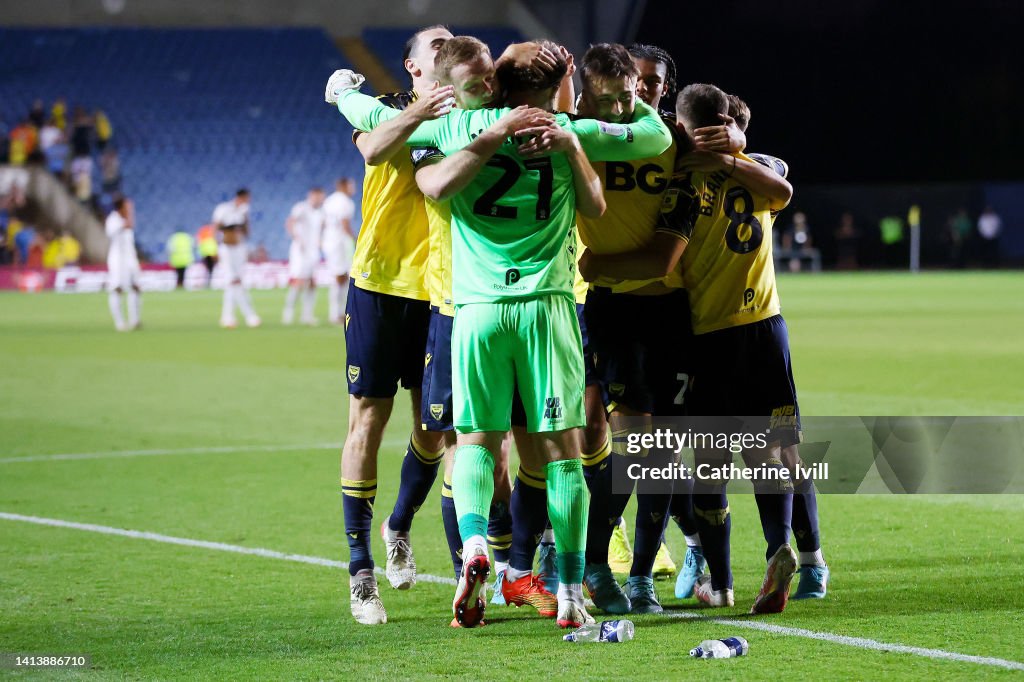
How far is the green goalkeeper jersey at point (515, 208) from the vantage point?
Answer: 488 centimetres

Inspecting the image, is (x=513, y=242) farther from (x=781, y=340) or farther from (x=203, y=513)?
(x=203, y=513)

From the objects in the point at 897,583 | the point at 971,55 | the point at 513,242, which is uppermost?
the point at 971,55

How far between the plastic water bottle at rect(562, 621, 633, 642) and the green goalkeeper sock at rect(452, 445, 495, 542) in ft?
1.52

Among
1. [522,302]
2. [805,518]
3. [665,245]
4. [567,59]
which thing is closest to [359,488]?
[522,302]

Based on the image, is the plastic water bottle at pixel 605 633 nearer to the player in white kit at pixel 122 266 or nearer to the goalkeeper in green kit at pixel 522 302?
the goalkeeper in green kit at pixel 522 302

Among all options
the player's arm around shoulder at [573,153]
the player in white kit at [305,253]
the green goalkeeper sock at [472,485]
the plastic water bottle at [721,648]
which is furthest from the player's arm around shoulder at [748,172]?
the player in white kit at [305,253]

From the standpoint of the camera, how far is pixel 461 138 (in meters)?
4.90

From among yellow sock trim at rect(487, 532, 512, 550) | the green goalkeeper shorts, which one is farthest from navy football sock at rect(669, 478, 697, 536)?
the green goalkeeper shorts

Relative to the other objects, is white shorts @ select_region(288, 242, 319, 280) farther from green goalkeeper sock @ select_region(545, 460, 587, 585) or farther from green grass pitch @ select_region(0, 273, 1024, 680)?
green goalkeeper sock @ select_region(545, 460, 587, 585)

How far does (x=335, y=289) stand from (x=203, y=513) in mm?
15801

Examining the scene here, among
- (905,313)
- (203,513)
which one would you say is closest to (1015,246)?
(905,313)

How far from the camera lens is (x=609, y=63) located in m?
5.04

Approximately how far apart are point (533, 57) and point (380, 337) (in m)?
1.35

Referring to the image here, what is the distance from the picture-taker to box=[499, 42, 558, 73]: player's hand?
4.88 metres
